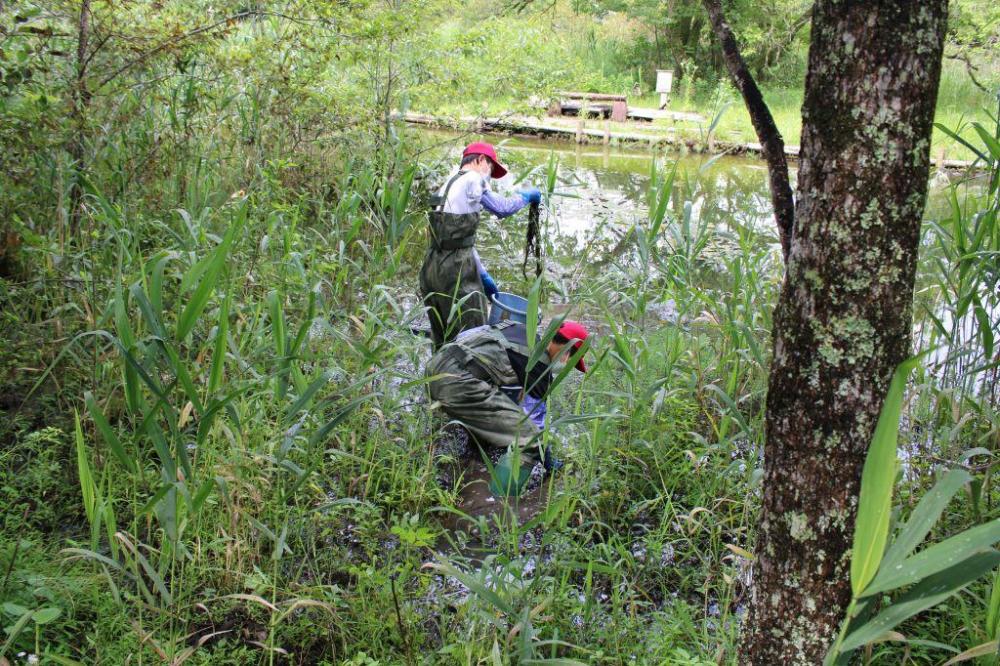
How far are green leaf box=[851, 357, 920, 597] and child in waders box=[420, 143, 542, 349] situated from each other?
3.63m

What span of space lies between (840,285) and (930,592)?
2.00 feet

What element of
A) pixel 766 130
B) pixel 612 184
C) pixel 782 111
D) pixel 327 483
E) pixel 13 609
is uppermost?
pixel 782 111

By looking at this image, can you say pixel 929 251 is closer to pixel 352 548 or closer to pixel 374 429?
pixel 374 429

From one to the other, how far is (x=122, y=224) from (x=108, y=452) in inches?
42.3

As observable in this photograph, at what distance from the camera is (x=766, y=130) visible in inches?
80.3

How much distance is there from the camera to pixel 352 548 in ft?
10.7

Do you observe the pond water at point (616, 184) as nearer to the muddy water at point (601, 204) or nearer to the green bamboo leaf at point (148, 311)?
the muddy water at point (601, 204)

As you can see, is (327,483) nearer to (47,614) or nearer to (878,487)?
(47,614)

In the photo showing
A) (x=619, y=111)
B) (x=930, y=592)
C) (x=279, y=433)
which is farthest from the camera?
(x=619, y=111)

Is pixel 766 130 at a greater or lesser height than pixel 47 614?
greater

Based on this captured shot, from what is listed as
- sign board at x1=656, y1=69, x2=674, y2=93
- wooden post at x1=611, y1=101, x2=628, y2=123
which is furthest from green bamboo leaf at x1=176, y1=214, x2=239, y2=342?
sign board at x1=656, y1=69, x2=674, y2=93

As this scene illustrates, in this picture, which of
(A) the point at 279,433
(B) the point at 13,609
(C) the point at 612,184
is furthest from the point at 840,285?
(C) the point at 612,184

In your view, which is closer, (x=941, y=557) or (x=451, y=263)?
(x=941, y=557)

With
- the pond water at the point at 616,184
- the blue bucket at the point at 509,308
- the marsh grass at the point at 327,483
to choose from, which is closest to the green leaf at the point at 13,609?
the marsh grass at the point at 327,483
